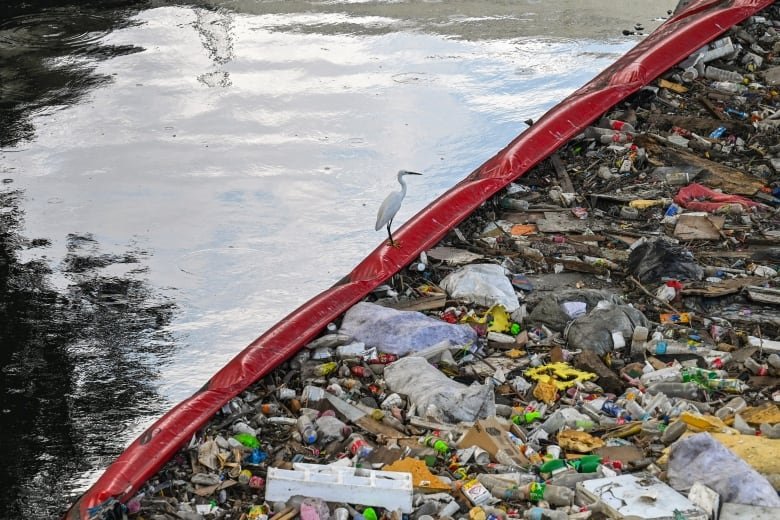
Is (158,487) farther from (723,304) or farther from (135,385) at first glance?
(723,304)

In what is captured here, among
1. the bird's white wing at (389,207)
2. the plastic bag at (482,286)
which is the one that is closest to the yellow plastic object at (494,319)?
the plastic bag at (482,286)

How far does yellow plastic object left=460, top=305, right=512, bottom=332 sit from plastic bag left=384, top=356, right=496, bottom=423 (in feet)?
1.76

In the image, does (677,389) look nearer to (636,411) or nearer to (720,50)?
(636,411)

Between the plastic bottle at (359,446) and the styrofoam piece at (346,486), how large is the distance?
0.20 metres

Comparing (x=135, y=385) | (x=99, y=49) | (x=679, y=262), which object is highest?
(x=99, y=49)

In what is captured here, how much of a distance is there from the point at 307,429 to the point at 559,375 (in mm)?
1199

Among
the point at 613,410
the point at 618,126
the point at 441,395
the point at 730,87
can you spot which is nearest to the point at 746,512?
the point at 613,410

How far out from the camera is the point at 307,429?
13.9 ft

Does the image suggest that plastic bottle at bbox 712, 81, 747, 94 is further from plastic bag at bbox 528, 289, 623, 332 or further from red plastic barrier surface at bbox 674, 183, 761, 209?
plastic bag at bbox 528, 289, 623, 332

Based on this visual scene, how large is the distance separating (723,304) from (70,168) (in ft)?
15.1

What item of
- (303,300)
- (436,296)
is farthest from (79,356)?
(436,296)

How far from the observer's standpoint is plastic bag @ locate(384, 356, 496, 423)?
429 centimetres

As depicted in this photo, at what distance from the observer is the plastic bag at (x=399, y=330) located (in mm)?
4789

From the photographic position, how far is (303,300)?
5562 millimetres
